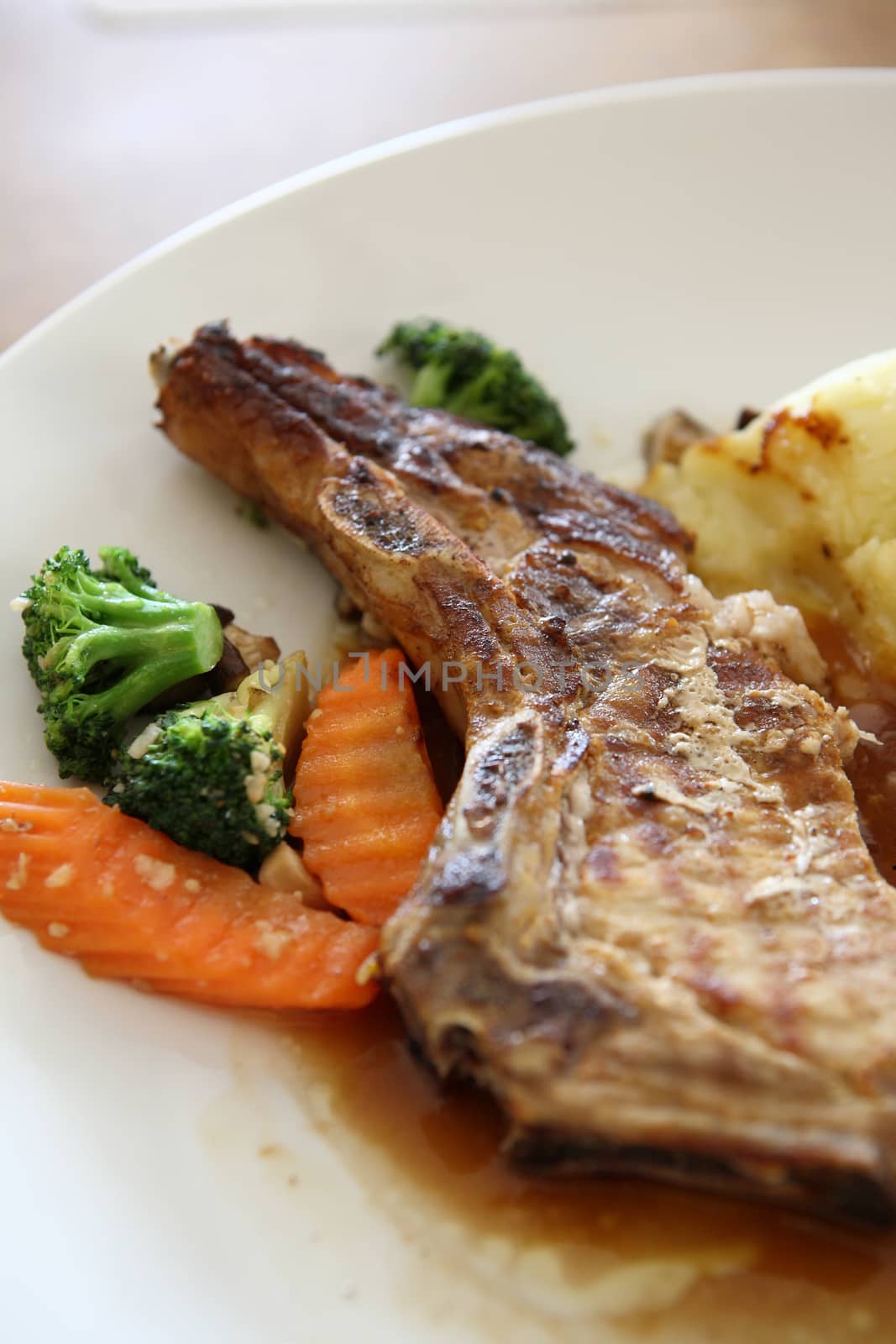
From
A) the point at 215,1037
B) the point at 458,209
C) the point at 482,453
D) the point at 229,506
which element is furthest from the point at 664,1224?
the point at 458,209

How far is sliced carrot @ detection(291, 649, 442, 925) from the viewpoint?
3.27 meters

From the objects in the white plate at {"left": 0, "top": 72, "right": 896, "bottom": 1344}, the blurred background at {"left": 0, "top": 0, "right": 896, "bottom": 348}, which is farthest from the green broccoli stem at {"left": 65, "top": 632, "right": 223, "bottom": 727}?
the blurred background at {"left": 0, "top": 0, "right": 896, "bottom": 348}

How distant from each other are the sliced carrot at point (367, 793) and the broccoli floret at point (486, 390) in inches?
52.0

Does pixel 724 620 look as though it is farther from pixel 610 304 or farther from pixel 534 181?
pixel 534 181

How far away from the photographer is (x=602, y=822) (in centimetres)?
288

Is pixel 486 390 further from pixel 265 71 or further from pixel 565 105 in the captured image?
pixel 265 71

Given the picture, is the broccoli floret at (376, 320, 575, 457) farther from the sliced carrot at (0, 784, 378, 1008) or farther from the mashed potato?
the sliced carrot at (0, 784, 378, 1008)

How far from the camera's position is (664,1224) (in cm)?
274

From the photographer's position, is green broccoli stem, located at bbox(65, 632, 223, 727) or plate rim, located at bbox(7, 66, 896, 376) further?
plate rim, located at bbox(7, 66, 896, 376)

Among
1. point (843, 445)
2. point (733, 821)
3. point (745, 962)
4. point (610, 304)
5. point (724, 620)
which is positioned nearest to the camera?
point (745, 962)

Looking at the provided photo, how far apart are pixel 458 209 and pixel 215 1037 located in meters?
3.66

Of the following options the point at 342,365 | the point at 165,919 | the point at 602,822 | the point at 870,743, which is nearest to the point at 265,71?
the point at 342,365

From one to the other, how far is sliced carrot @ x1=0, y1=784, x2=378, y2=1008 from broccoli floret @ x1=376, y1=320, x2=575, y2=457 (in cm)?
222

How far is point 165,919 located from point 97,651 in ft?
2.89
